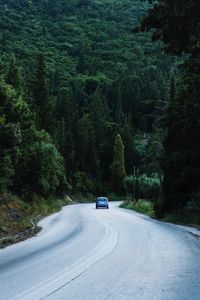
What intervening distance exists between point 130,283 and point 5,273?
3433 mm

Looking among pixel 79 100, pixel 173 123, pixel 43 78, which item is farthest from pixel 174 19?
pixel 79 100

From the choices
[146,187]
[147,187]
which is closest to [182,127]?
[147,187]

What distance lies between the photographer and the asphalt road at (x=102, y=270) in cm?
1141

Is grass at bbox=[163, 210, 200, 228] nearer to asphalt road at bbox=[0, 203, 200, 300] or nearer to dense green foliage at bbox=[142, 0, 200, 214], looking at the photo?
dense green foliage at bbox=[142, 0, 200, 214]

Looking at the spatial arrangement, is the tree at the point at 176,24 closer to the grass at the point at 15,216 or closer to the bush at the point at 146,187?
the grass at the point at 15,216

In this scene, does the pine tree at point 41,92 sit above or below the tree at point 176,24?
above

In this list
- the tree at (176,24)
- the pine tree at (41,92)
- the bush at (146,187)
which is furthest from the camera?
the pine tree at (41,92)

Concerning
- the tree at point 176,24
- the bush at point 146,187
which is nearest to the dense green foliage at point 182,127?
the tree at point 176,24

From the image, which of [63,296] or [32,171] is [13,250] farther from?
[32,171]

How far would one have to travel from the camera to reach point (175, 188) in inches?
1740

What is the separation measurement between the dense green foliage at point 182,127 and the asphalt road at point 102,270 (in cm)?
653

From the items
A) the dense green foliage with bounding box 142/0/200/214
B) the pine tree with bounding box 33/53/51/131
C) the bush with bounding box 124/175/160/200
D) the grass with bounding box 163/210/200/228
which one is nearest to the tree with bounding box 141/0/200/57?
the dense green foliage with bounding box 142/0/200/214

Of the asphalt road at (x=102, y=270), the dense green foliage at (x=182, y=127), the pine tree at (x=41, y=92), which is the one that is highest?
the pine tree at (x=41, y=92)

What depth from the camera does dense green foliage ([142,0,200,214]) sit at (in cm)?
1916
